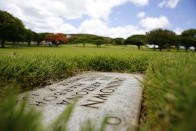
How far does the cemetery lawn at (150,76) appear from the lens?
2.03 ft

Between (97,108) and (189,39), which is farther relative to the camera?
(189,39)

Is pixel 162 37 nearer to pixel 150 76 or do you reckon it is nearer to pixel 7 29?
pixel 150 76

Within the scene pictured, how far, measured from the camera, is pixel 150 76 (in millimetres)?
1522

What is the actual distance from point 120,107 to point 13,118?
130 cm

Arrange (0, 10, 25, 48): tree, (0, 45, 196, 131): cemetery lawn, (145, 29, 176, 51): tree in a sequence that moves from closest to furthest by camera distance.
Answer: (0, 45, 196, 131): cemetery lawn
(0, 10, 25, 48): tree
(145, 29, 176, 51): tree

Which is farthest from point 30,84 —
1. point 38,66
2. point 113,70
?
point 113,70

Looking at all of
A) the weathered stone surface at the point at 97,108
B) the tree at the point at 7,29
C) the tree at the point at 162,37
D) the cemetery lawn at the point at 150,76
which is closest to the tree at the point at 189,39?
the tree at the point at 162,37

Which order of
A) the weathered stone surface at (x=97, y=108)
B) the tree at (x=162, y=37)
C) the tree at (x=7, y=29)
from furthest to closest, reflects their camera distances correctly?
the tree at (x=162, y=37) < the tree at (x=7, y=29) < the weathered stone surface at (x=97, y=108)

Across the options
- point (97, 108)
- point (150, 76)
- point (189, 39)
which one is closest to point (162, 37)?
point (189, 39)

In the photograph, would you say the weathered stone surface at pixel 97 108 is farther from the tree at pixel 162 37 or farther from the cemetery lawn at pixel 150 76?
the tree at pixel 162 37

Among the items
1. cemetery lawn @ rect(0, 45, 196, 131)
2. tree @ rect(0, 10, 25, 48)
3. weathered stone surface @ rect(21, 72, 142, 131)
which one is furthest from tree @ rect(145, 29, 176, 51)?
tree @ rect(0, 10, 25, 48)

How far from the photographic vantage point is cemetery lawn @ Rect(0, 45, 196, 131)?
2.03ft

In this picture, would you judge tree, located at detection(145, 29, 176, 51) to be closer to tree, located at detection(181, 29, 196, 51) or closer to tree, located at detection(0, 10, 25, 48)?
tree, located at detection(181, 29, 196, 51)

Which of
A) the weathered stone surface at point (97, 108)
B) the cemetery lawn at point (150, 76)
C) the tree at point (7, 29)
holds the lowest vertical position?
the weathered stone surface at point (97, 108)
